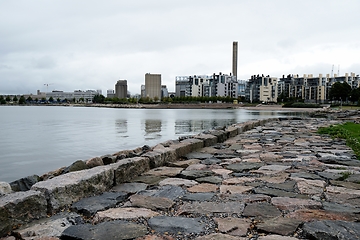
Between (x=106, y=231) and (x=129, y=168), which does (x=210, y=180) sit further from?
(x=106, y=231)

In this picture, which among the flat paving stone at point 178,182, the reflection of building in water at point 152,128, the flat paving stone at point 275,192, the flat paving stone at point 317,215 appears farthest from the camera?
the reflection of building in water at point 152,128

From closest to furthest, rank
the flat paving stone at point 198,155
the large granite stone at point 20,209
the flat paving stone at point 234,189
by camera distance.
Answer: the large granite stone at point 20,209
the flat paving stone at point 234,189
the flat paving stone at point 198,155

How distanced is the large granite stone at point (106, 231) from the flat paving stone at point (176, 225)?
13 cm

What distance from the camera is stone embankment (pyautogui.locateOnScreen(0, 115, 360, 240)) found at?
2.80 metres

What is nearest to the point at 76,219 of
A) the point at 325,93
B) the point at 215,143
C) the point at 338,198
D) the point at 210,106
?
the point at 338,198

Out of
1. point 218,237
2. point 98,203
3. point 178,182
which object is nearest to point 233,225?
point 218,237

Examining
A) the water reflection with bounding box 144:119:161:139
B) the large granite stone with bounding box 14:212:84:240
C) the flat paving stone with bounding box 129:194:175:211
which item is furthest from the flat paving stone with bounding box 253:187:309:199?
the water reflection with bounding box 144:119:161:139

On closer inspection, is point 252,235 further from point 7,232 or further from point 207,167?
point 207,167

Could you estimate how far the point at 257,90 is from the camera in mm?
144750

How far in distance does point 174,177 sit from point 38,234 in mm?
2396

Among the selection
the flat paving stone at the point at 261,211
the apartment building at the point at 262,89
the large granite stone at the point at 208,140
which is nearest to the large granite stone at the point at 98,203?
the flat paving stone at the point at 261,211

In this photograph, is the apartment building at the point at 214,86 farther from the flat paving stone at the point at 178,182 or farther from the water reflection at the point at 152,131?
the flat paving stone at the point at 178,182

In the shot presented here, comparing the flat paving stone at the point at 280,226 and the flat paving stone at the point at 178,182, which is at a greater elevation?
the flat paving stone at the point at 280,226

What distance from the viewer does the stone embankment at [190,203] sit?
2801 mm
